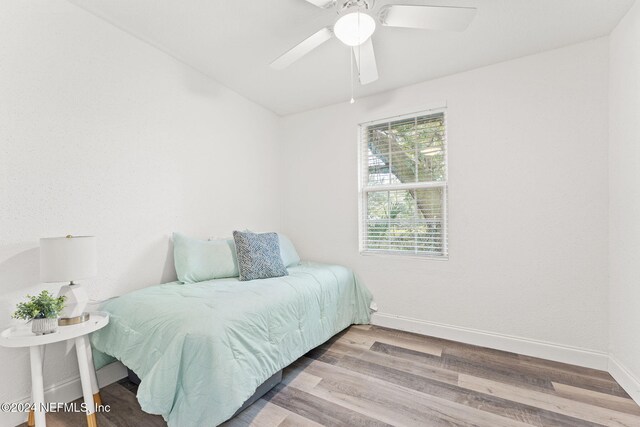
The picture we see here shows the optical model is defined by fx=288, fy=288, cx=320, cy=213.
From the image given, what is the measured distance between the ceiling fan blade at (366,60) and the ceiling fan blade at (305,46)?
21cm

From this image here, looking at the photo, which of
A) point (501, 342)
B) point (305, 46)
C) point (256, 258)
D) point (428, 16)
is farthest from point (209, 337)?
point (501, 342)

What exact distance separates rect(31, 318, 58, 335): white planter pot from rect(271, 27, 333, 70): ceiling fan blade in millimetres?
1928

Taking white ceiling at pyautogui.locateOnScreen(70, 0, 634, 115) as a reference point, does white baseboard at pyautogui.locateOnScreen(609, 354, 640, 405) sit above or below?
below

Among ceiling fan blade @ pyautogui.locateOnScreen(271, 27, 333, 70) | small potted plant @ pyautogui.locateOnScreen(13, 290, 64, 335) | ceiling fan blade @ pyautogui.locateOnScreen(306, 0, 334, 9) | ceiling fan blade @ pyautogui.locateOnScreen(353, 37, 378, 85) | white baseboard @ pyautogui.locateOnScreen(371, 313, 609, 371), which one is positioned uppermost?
ceiling fan blade @ pyautogui.locateOnScreen(306, 0, 334, 9)

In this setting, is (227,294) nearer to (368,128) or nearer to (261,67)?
(261,67)

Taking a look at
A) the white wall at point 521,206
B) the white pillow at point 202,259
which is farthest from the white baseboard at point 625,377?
the white pillow at point 202,259

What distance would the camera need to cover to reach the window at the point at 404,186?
2.74 meters

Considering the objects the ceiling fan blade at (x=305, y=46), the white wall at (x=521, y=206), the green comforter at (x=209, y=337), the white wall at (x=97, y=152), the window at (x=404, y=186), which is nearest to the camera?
the green comforter at (x=209, y=337)

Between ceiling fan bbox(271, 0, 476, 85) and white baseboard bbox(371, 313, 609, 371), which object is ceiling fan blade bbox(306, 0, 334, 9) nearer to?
ceiling fan bbox(271, 0, 476, 85)

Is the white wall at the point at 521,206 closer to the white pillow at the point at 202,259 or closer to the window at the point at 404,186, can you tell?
the window at the point at 404,186

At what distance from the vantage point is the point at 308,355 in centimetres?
236

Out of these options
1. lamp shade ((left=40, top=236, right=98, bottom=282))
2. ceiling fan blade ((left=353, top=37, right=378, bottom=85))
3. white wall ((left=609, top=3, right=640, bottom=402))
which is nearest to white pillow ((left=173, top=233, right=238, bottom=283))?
lamp shade ((left=40, top=236, right=98, bottom=282))

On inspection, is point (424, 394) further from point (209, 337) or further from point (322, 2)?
point (322, 2)

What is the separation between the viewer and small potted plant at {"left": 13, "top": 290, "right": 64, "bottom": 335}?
1405mm
